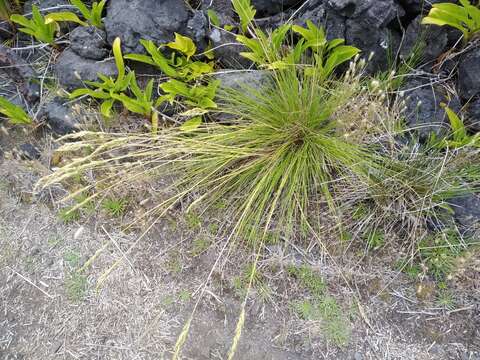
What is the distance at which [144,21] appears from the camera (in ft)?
6.52

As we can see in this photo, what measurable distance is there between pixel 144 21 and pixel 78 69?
44 cm

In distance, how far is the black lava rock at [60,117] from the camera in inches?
80.9

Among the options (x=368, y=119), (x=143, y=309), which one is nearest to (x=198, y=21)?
(x=368, y=119)

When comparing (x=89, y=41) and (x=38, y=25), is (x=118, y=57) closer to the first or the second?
(x=89, y=41)

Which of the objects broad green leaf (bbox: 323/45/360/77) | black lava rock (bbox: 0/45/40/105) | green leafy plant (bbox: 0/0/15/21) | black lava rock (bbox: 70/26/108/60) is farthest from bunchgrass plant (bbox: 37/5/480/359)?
green leafy plant (bbox: 0/0/15/21)

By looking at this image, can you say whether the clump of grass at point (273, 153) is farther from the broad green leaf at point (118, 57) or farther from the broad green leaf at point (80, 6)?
the broad green leaf at point (80, 6)

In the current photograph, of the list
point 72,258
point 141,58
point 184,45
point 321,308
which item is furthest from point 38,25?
point 321,308

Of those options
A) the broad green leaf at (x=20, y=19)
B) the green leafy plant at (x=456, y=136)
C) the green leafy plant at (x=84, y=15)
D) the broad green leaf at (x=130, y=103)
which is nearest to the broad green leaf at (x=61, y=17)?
the green leafy plant at (x=84, y=15)

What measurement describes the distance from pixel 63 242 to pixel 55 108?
0.74 m

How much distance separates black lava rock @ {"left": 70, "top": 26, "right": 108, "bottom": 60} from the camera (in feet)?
6.84

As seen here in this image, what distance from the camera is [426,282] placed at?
5.27 feet

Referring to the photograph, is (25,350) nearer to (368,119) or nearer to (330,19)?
(368,119)

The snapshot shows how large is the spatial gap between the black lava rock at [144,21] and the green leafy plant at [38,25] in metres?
0.35

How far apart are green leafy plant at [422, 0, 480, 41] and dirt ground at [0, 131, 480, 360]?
98 cm
